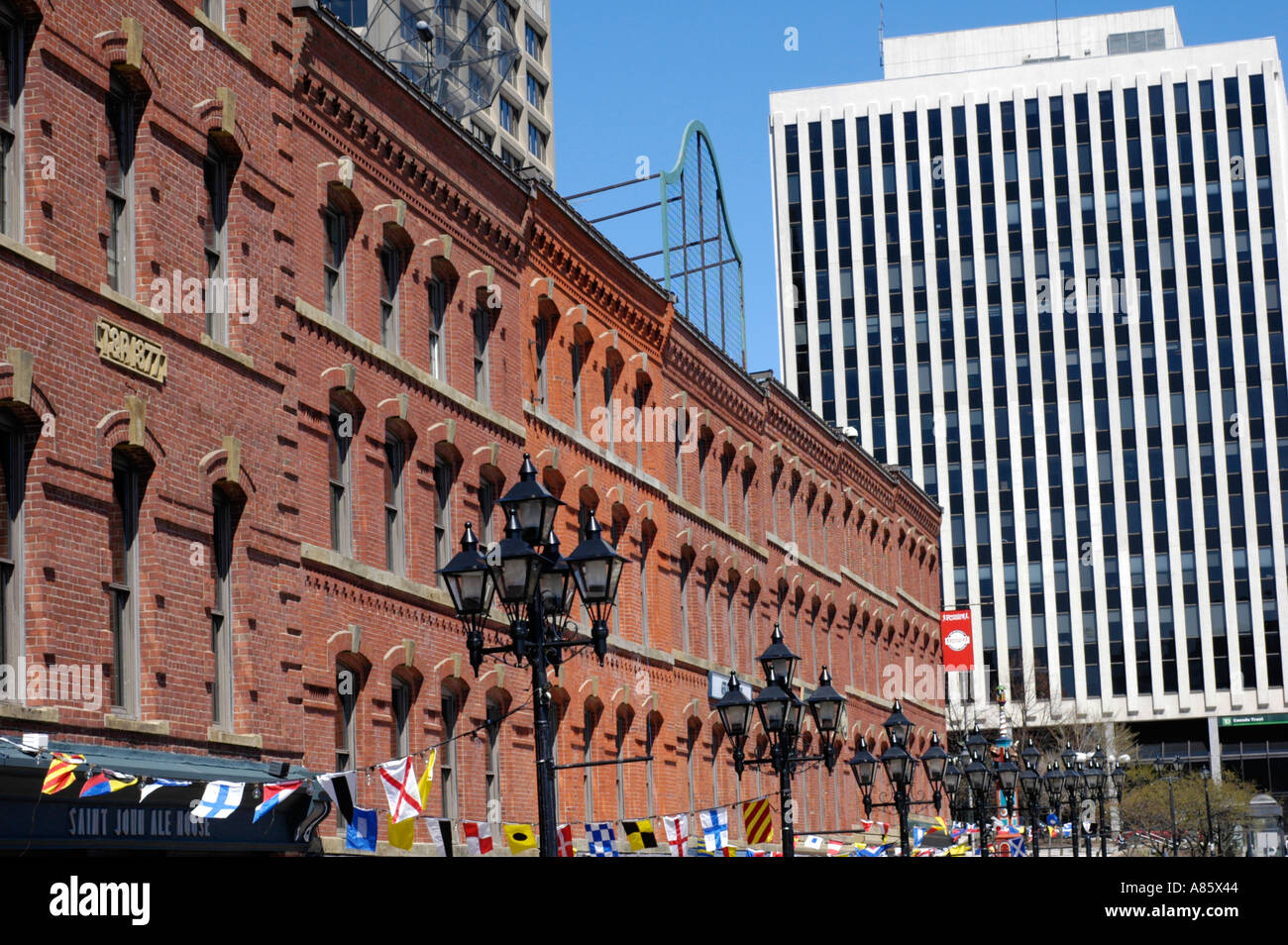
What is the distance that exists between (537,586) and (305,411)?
9.02 metres

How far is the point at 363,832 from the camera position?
20469mm

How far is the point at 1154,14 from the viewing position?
122750 mm

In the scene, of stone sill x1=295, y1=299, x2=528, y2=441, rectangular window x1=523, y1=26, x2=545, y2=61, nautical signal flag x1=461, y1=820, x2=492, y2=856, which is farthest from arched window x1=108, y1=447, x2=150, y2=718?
rectangular window x1=523, y1=26, x2=545, y2=61

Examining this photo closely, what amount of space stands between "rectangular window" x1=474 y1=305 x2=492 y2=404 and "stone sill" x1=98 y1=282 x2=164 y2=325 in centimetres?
1029

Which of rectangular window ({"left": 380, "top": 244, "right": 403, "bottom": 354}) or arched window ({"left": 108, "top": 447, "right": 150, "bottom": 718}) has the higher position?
rectangular window ({"left": 380, "top": 244, "right": 403, "bottom": 354})

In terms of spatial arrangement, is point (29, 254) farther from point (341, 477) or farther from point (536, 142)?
point (536, 142)

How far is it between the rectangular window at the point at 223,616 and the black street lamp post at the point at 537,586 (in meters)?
5.01

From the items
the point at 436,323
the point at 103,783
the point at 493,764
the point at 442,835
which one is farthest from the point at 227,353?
the point at 493,764

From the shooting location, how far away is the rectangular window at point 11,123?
56.2 feet

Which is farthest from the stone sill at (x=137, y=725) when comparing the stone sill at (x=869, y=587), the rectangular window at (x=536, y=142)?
the rectangular window at (x=536, y=142)

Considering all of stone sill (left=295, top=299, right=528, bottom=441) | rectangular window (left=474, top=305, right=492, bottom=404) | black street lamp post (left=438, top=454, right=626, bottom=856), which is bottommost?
black street lamp post (left=438, top=454, right=626, bottom=856)

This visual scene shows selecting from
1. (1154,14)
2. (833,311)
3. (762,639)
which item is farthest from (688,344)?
(1154,14)

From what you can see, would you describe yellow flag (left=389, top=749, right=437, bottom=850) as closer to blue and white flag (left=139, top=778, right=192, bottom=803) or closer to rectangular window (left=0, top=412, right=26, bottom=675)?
blue and white flag (left=139, top=778, right=192, bottom=803)

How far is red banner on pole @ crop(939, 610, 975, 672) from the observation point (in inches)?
2370
